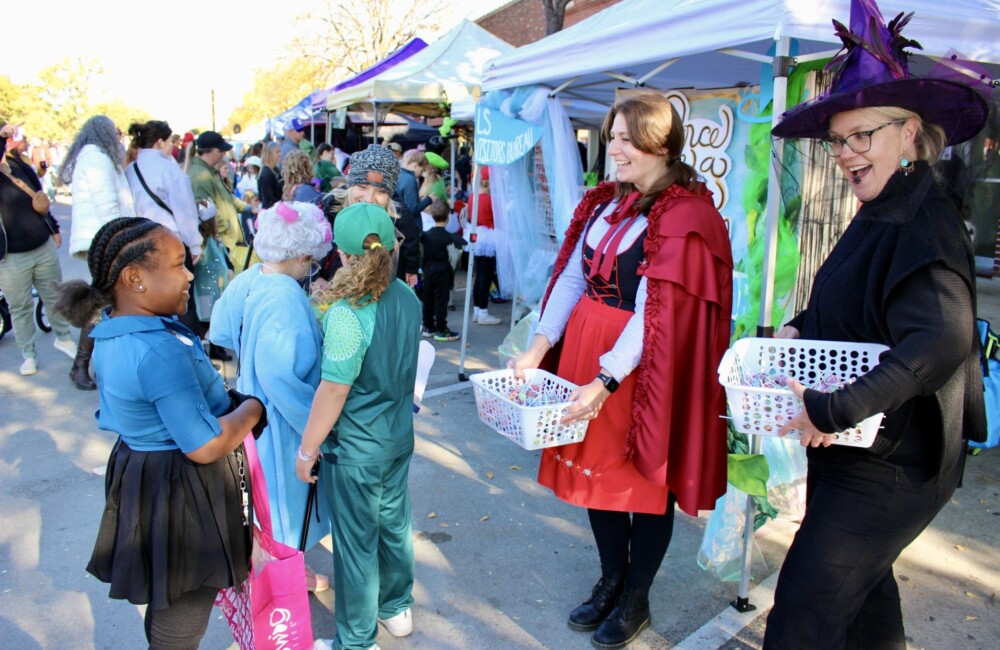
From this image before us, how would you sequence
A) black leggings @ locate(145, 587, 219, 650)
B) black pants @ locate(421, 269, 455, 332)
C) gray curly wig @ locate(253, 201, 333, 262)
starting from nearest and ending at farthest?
black leggings @ locate(145, 587, 219, 650) < gray curly wig @ locate(253, 201, 333, 262) < black pants @ locate(421, 269, 455, 332)

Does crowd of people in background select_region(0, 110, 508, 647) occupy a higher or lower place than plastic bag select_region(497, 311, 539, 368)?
higher

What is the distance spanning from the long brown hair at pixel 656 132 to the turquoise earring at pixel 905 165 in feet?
2.33

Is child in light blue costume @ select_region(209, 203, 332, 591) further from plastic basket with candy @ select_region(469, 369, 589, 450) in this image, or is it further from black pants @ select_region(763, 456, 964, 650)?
black pants @ select_region(763, 456, 964, 650)

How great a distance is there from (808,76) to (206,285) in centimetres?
517

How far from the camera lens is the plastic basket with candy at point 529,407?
7.22 feet

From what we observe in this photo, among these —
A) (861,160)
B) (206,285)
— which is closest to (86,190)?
(206,285)

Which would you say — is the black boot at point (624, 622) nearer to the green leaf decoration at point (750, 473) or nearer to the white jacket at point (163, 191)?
the green leaf decoration at point (750, 473)

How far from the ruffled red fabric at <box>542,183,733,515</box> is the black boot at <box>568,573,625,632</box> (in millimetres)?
550

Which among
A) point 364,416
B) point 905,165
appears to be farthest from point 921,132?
point 364,416

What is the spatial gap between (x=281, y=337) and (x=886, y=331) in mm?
1885

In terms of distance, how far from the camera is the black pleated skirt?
1.85 metres

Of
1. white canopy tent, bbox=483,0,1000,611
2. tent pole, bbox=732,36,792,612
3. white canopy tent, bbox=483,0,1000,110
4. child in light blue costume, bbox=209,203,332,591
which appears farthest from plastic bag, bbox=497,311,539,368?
child in light blue costume, bbox=209,203,332,591

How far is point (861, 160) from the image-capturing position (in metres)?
1.75

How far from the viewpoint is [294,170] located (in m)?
5.98
